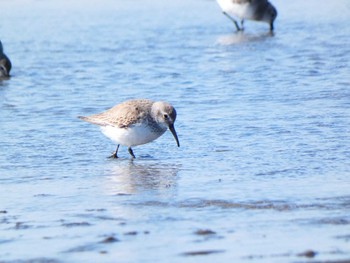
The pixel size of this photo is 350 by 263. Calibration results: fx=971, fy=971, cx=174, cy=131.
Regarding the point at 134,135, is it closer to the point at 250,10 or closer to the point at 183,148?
the point at 183,148

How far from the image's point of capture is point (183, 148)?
9453mm

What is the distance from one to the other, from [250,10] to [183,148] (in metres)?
11.1

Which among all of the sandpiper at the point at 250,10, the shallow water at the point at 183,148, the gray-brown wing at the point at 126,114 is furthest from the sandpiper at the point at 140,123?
the sandpiper at the point at 250,10

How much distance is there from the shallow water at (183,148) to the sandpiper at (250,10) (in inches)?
14.0

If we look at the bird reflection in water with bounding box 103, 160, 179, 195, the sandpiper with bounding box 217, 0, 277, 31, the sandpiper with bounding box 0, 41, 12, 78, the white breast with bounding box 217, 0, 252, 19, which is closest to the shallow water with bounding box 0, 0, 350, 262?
the bird reflection in water with bounding box 103, 160, 179, 195

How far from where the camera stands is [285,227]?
616cm

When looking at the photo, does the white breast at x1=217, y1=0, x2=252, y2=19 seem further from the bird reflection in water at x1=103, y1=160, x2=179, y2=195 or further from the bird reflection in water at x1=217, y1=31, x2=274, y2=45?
the bird reflection in water at x1=103, y1=160, x2=179, y2=195

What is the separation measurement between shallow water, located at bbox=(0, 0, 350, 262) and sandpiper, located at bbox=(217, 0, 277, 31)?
0.35 metres

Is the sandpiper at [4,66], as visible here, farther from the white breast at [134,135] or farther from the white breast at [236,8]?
the white breast at [134,135]

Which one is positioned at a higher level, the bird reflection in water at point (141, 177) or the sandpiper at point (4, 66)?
the bird reflection in water at point (141, 177)

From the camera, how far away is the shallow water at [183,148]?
601 cm

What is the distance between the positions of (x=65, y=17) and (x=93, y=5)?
1840 mm

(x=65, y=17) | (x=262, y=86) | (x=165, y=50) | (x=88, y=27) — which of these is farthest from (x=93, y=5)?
(x=262, y=86)

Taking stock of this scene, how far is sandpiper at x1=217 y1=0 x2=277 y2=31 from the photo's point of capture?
1938 cm
